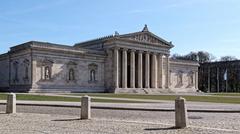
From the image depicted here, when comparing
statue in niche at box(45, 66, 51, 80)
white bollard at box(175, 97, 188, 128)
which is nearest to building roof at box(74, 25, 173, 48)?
statue in niche at box(45, 66, 51, 80)

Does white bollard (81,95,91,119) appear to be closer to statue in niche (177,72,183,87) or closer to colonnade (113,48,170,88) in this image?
colonnade (113,48,170,88)

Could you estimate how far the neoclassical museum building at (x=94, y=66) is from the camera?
70625 millimetres

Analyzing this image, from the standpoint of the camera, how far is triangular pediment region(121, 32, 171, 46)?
280ft

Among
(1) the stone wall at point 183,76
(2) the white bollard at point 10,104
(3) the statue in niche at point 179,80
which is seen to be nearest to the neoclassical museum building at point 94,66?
(1) the stone wall at point 183,76

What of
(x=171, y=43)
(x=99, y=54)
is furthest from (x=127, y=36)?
(x=171, y=43)

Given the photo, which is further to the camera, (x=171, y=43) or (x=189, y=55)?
(x=189, y=55)

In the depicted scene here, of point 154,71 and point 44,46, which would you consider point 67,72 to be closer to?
point 44,46

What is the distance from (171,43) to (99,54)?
23.2 m

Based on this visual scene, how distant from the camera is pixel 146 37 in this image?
3511 inches

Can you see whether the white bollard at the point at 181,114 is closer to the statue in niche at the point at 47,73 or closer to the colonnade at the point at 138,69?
the statue in niche at the point at 47,73

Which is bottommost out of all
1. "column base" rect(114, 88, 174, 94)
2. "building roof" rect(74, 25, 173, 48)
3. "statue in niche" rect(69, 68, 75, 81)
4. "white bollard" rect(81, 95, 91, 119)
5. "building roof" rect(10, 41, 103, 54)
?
"column base" rect(114, 88, 174, 94)

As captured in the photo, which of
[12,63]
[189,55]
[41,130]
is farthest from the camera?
[189,55]

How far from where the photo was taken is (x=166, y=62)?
96.6 m

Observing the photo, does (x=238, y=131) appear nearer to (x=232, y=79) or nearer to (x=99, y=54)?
(x=99, y=54)
